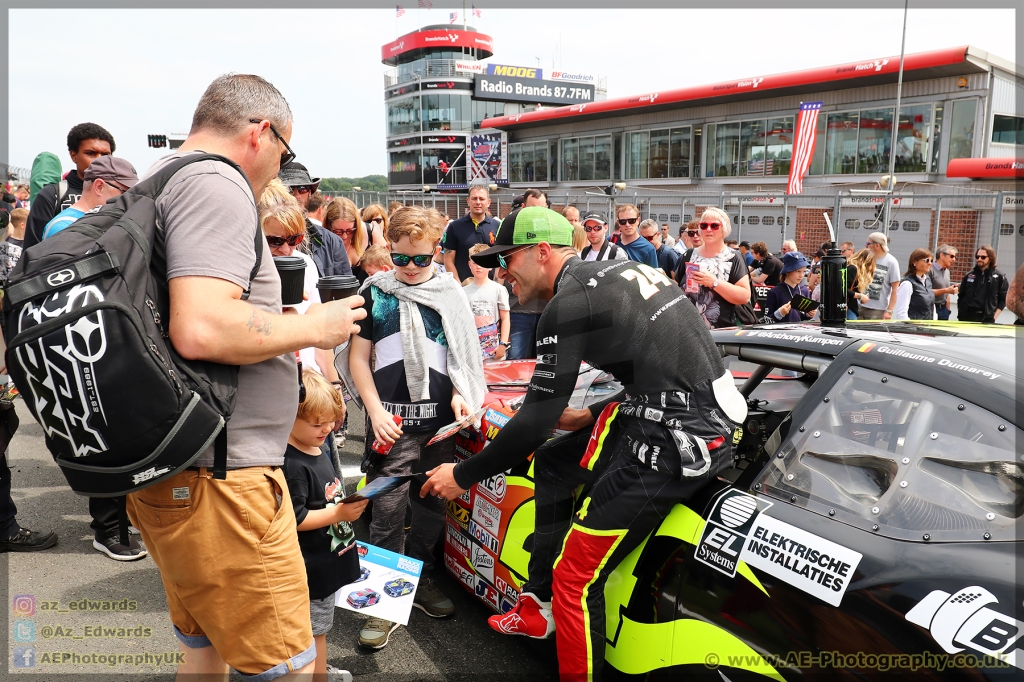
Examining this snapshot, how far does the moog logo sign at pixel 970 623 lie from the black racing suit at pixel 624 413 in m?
0.70

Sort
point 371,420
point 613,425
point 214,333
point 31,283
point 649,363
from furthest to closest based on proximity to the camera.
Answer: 1. point 371,420
2. point 613,425
3. point 649,363
4. point 214,333
5. point 31,283

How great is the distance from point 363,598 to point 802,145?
17589 millimetres

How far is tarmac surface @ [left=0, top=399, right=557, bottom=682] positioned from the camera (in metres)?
2.77

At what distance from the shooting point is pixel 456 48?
69.7 metres

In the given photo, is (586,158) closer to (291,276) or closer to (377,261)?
(377,261)

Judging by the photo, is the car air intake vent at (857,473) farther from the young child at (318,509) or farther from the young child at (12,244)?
the young child at (12,244)

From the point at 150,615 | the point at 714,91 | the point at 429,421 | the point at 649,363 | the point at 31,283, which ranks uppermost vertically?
the point at 714,91

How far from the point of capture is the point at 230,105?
175cm

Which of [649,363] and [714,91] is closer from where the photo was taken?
[649,363]

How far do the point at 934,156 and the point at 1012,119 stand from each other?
2351 millimetres

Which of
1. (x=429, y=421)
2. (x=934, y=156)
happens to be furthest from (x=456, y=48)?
(x=429, y=421)

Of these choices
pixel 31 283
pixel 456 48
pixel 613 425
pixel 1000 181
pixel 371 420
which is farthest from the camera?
pixel 456 48

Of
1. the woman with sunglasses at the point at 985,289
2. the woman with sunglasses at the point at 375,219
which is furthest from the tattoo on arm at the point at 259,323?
the woman with sunglasses at the point at 985,289

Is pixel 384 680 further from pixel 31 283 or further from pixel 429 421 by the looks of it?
pixel 31 283
